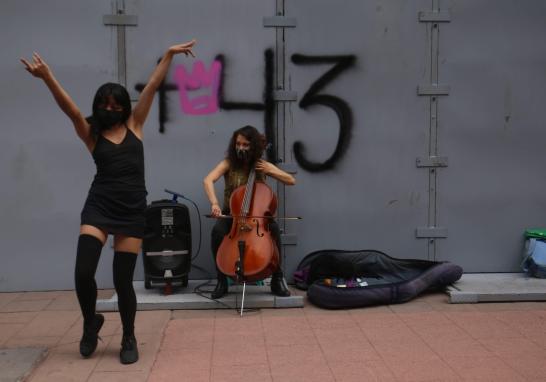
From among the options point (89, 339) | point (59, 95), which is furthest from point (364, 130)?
point (89, 339)

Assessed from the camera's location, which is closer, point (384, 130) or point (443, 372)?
point (443, 372)

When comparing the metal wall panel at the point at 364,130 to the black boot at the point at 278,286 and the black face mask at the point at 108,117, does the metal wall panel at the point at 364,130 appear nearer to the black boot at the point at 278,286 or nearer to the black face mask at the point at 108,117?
the black boot at the point at 278,286

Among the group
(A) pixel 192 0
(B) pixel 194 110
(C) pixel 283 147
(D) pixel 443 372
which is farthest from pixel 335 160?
(D) pixel 443 372

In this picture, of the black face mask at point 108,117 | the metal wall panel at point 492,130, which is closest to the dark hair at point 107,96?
the black face mask at point 108,117

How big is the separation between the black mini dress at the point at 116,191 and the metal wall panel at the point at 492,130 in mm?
3054

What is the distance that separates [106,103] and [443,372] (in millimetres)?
2546

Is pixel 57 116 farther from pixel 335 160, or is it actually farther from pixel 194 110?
pixel 335 160

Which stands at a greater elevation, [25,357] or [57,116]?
[57,116]

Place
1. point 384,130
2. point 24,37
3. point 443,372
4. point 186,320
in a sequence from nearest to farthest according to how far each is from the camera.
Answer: point 443,372 < point 186,320 < point 24,37 < point 384,130

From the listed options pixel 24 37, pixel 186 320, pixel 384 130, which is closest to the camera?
pixel 186 320

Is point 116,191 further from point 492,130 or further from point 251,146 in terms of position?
point 492,130

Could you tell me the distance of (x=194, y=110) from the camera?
552 cm

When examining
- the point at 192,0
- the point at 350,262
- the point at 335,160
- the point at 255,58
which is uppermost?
the point at 192,0

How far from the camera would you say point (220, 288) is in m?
5.09
